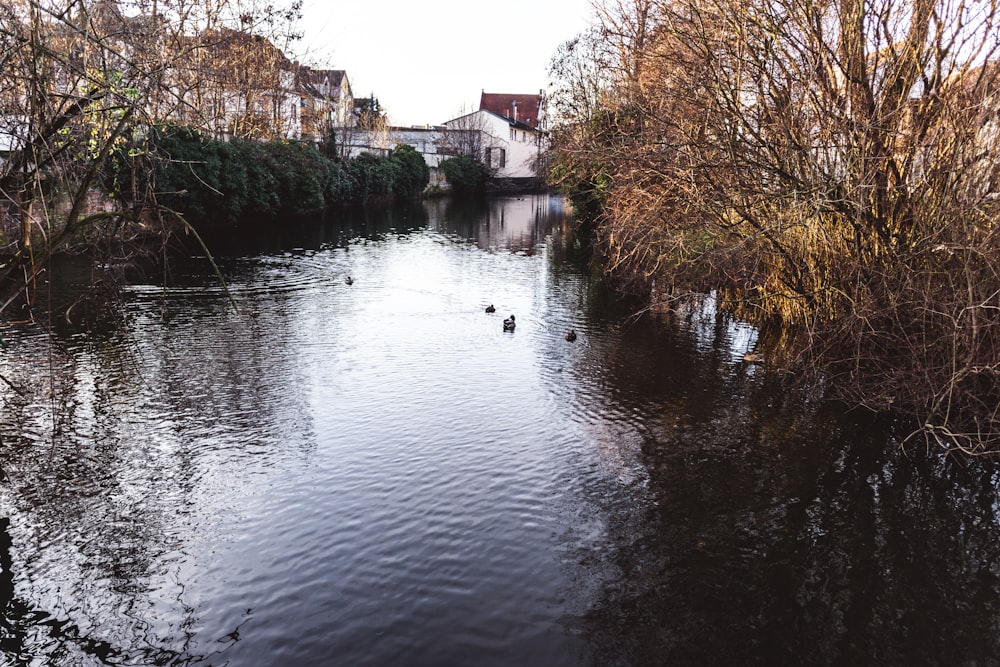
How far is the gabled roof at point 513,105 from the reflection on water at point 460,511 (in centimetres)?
7850

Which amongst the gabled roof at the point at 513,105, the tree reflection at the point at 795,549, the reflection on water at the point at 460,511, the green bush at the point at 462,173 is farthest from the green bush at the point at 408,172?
the tree reflection at the point at 795,549

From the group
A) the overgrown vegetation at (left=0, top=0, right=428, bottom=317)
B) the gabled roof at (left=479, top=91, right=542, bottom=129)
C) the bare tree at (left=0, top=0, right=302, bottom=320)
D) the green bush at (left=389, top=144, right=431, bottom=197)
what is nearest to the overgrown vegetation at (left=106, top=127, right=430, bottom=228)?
the overgrown vegetation at (left=0, top=0, right=428, bottom=317)

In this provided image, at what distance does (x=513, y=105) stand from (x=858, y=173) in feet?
270

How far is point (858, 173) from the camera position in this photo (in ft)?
32.6

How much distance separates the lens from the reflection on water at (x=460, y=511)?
5.98 metres

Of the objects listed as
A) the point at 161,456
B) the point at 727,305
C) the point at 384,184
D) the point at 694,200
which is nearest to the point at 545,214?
the point at 384,184

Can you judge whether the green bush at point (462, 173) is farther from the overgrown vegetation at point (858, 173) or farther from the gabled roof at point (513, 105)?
the overgrown vegetation at point (858, 173)

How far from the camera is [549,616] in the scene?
6227 millimetres

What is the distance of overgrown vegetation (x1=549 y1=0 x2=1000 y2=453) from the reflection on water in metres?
1.19

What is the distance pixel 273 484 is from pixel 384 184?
4267cm

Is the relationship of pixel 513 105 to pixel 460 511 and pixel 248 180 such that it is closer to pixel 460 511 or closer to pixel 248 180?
pixel 248 180

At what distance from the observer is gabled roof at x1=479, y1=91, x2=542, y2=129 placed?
8862 centimetres

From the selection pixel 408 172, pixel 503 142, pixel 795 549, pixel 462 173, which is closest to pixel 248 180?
pixel 408 172

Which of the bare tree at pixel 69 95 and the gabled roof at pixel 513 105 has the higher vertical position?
the gabled roof at pixel 513 105
